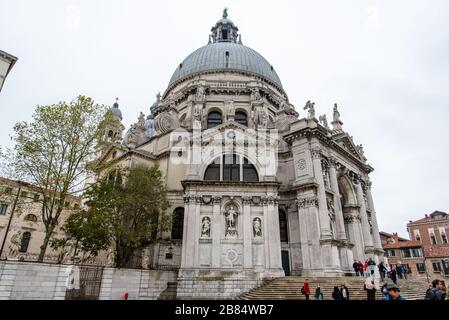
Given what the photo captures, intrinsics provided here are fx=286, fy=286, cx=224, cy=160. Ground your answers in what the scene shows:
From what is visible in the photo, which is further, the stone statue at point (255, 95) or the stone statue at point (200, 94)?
the stone statue at point (255, 95)

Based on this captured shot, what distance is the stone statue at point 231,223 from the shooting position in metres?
19.6

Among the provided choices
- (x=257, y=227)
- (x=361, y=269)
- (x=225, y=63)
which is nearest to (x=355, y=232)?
(x=361, y=269)

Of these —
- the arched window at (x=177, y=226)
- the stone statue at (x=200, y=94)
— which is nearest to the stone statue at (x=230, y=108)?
the stone statue at (x=200, y=94)

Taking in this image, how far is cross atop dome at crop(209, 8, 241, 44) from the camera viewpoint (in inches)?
1788

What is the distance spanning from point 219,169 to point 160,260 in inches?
314

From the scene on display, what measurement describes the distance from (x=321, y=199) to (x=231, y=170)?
709 cm

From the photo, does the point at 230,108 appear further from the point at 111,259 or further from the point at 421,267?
the point at 421,267

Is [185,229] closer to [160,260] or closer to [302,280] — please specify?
[160,260]

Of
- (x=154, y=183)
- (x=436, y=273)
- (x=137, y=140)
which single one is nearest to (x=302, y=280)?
(x=154, y=183)

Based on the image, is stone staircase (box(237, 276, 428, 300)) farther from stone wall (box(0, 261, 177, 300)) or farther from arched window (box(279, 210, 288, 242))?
stone wall (box(0, 261, 177, 300))

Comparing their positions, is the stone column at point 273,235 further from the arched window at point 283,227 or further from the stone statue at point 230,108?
the stone statue at point 230,108

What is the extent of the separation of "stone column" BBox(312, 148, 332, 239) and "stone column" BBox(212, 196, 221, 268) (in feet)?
24.3

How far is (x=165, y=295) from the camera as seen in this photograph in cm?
1744

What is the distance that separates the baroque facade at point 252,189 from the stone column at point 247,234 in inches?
2.7
